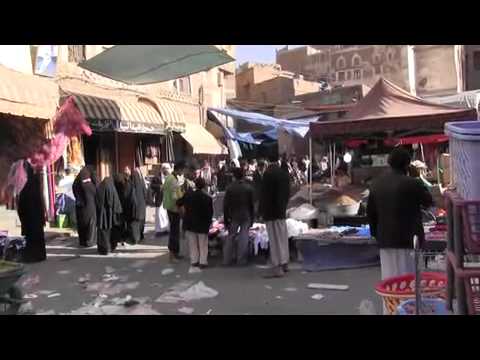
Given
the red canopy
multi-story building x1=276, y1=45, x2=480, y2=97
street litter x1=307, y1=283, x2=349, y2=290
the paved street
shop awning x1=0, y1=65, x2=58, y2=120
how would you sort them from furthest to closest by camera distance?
multi-story building x1=276, y1=45, x2=480, y2=97 → shop awning x1=0, y1=65, x2=58, y2=120 → the red canopy → street litter x1=307, y1=283, x2=349, y2=290 → the paved street

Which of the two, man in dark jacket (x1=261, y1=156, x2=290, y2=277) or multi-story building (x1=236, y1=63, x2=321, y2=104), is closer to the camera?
man in dark jacket (x1=261, y1=156, x2=290, y2=277)

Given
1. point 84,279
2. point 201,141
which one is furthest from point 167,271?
point 201,141

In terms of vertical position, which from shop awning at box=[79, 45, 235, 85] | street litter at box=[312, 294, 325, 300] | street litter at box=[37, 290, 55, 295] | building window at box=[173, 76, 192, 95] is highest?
building window at box=[173, 76, 192, 95]

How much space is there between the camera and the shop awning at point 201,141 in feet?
69.7

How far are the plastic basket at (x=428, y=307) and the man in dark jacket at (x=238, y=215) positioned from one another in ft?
16.1

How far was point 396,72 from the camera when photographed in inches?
1699

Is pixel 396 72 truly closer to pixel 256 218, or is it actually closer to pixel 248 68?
pixel 248 68

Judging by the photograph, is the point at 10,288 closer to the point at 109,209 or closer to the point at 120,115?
the point at 109,209

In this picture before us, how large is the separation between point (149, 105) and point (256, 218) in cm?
958

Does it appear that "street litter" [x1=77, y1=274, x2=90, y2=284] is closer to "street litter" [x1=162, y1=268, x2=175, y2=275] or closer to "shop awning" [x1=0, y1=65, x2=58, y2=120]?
"street litter" [x1=162, y1=268, x2=175, y2=275]

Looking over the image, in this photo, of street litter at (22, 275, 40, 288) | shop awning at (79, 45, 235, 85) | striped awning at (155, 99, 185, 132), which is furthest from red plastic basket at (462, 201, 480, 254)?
striped awning at (155, 99, 185, 132)

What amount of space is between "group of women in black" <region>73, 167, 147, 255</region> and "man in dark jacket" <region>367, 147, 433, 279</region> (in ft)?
20.9

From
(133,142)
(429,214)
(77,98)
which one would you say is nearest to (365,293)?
(429,214)

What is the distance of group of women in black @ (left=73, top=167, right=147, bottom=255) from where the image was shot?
10258 millimetres
